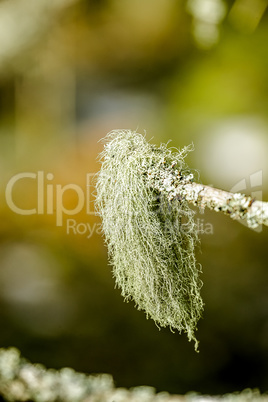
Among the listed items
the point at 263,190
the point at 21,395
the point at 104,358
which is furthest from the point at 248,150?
the point at 21,395

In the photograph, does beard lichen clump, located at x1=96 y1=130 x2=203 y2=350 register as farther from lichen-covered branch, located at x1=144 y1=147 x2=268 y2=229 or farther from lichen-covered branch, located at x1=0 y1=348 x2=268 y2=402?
lichen-covered branch, located at x1=0 y1=348 x2=268 y2=402

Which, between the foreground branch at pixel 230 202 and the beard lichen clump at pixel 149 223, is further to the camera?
the beard lichen clump at pixel 149 223

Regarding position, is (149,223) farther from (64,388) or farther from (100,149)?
(64,388)

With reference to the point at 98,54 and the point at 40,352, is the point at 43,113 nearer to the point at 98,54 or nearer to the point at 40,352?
the point at 98,54

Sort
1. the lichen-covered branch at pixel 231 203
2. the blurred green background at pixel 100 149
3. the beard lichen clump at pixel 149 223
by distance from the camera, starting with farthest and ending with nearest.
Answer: the blurred green background at pixel 100 149 < the beard lichen clump at pixel 149 223 < the lichen-covered branch at pixel 231 203

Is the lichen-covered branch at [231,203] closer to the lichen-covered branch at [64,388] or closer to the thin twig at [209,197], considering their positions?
the thin twig at [209,197]

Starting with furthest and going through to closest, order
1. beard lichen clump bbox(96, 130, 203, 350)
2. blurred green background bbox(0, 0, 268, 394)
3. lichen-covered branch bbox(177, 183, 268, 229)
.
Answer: blurred green background bbox(0, 0, 268, 394) → beard lichen clump bbox(96, 130, 203, 350) → lichen-covered branch bbox(177, 183, 268, 229)

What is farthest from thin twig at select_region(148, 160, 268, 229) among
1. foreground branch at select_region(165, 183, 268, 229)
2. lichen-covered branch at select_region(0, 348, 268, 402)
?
lichen-covered branch at select_region(0, 348, 268, 402)

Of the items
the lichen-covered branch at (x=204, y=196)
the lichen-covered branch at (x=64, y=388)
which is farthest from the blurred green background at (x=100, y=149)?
the lichen-covered branch at (x=204, y=196)

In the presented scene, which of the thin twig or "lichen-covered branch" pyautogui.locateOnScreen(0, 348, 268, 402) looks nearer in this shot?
the thin twig
